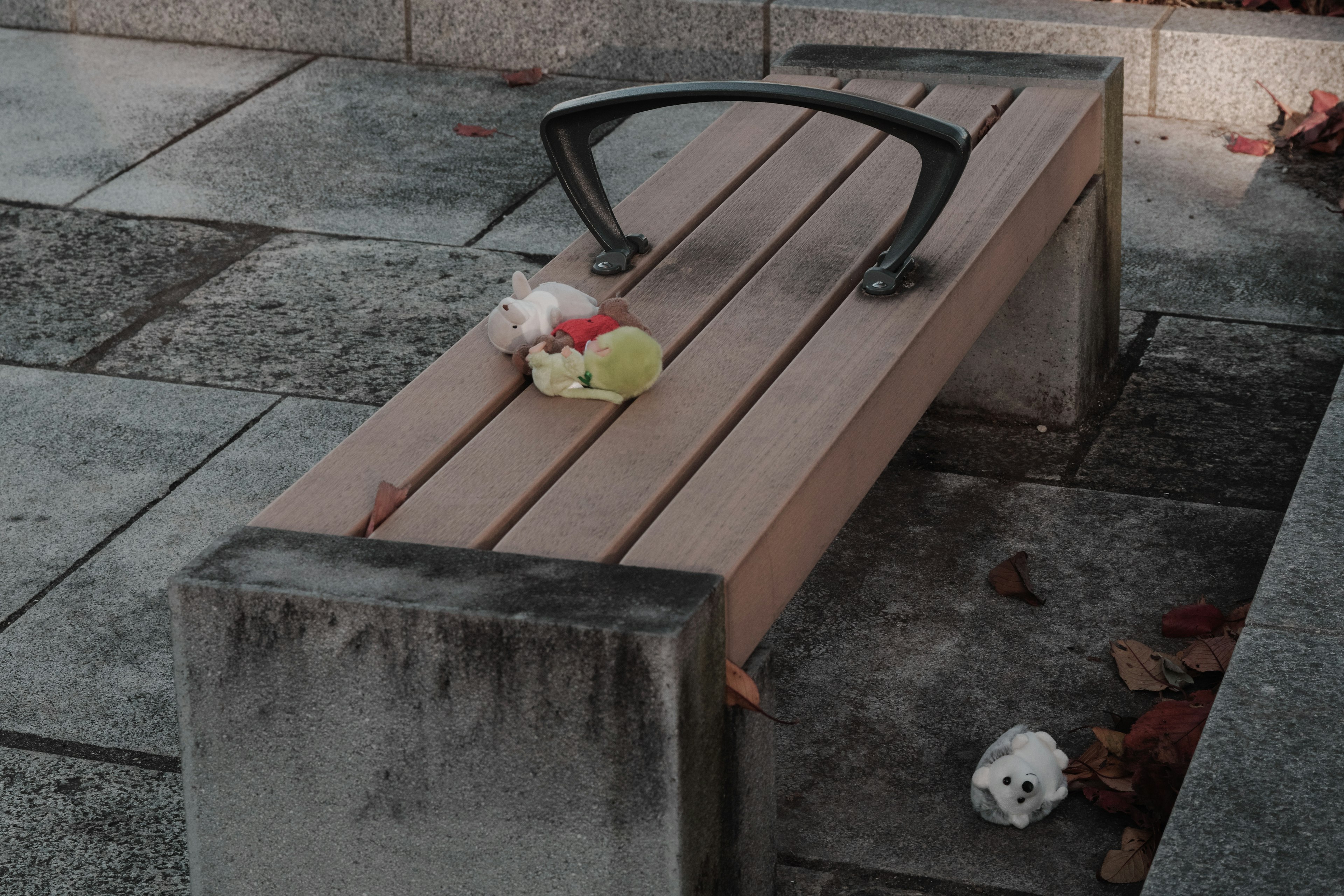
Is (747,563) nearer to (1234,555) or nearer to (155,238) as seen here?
(1234,555)

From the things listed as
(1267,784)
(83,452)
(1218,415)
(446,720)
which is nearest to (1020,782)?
(1267,784)

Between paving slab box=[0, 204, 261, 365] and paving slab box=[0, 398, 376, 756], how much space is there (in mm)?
813

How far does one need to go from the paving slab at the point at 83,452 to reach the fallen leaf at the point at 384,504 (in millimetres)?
1377

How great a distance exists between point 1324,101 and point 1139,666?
3.13 meters

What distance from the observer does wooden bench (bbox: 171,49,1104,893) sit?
1908 millimetres

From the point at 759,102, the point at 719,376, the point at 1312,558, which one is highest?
the point at 759,102

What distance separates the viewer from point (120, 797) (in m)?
2.68

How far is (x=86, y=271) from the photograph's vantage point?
4645mm

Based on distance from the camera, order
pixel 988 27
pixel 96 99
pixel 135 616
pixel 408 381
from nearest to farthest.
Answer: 1. pixel 135 616
2. pixel 408 381
3. pixel 988 27
4. pixel 96 99

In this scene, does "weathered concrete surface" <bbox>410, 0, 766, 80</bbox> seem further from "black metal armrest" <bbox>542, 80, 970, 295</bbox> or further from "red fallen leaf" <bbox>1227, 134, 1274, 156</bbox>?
"black metal armrest" <bbox>542, 80, 970, 295</bbox>

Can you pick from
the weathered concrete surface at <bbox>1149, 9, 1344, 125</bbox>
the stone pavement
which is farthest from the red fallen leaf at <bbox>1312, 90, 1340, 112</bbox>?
the stone pavement

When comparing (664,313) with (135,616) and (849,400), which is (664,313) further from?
(135,616)

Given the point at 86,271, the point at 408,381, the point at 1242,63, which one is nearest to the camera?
the point at 408,381

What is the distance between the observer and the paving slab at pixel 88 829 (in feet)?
8.21
